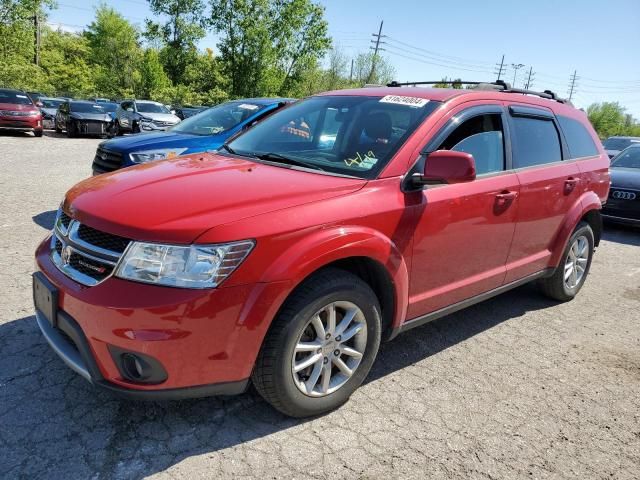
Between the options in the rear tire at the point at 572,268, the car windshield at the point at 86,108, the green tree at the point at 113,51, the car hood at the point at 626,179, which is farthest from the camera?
the green tree at the point at 113,51

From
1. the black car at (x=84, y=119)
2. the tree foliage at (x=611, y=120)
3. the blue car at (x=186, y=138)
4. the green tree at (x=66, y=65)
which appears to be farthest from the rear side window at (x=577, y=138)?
the tree foliage at (x=611, y=120)

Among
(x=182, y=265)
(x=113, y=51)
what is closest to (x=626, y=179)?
(x=182, y=265)

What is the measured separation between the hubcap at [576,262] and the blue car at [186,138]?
3544 mm

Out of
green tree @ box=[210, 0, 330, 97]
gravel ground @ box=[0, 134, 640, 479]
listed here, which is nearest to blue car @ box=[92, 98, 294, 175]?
gravel ground @ box=[0, 134, 640, 479]

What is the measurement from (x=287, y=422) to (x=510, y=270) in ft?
7.02

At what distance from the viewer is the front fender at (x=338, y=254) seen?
236 cm

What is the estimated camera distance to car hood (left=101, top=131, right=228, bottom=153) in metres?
6.29

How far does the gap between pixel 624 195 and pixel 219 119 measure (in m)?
6.83

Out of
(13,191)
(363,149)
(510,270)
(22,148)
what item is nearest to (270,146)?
(363,149)

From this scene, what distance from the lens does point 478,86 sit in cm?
396

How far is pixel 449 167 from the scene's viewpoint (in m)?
2.80

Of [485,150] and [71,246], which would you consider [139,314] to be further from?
[485,150]

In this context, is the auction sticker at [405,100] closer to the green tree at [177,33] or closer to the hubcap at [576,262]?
the hubcap at [576,262]

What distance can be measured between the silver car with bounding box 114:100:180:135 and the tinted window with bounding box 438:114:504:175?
16.2 metres
